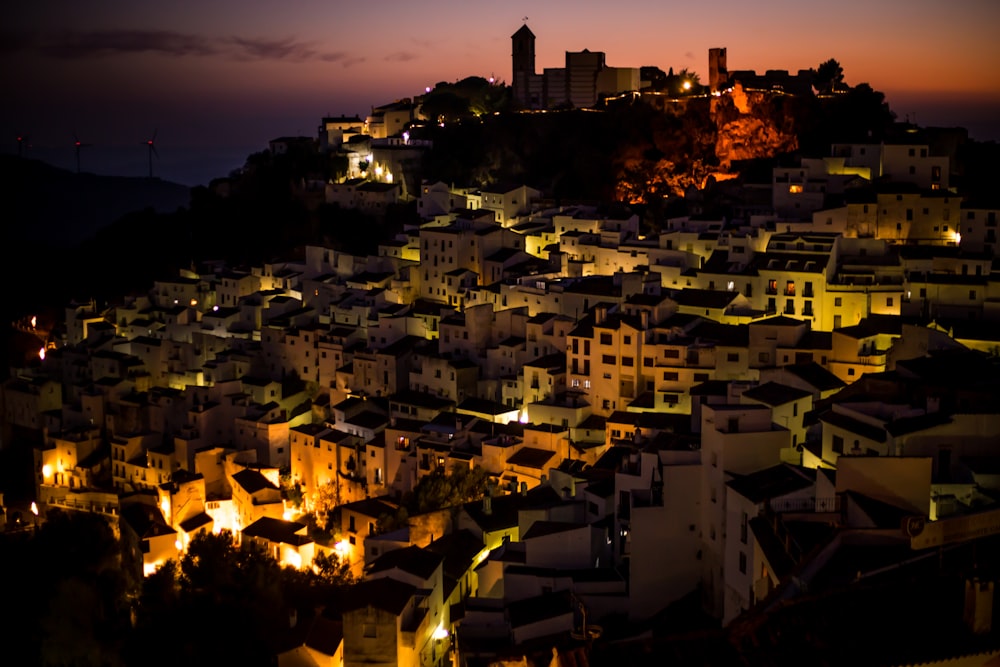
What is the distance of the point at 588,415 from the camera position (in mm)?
22203

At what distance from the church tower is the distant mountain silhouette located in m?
15.8

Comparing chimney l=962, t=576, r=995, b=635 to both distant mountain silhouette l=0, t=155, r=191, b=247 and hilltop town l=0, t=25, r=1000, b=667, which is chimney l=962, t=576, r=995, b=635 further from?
distant mountain silhouette l=0, t=155, r=191, b=247

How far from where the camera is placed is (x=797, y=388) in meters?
18.4

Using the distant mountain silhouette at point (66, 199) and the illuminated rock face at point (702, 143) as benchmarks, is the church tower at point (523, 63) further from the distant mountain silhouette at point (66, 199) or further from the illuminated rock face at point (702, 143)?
the distant mountain silhouette at point (66, 199)

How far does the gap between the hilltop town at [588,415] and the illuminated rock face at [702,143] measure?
0.15 metres

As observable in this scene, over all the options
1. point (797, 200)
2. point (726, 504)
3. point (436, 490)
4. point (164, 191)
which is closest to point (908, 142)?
point (797, 200)

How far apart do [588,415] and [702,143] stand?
637 inches

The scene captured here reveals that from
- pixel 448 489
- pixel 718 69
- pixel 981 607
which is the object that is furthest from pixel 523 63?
pixel 981 607

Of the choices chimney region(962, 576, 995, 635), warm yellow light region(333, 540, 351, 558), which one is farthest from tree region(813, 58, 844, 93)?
chimney region(962, 576, 995, 635)

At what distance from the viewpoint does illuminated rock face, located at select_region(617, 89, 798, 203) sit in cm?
3447

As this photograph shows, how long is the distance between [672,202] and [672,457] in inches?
706

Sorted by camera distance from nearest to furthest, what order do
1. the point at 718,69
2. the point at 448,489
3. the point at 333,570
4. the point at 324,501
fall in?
the point at 448,489 → the point at 333,570 → the point at 324,501 → the point at 718,69

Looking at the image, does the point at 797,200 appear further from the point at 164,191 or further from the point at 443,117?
the point at 164,191

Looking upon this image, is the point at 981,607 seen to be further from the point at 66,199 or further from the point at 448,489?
the point at 66,199
